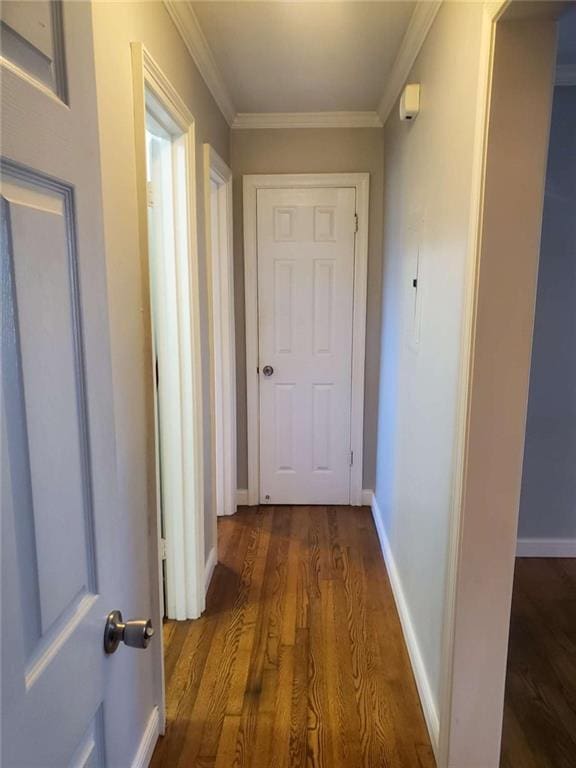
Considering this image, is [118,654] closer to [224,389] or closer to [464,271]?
[464,271]

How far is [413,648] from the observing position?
1.99m

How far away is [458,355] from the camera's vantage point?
4.60 ft

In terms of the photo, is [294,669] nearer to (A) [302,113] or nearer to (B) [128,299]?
(B) [128,299]

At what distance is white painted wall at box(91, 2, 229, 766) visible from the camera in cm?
123

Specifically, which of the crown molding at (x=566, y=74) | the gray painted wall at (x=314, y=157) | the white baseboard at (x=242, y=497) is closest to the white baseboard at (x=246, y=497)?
the white baseboard at (x=242, y=497)

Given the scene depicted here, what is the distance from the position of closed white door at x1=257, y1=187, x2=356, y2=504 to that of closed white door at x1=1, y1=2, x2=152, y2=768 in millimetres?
2510

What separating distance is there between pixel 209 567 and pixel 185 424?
0.91m

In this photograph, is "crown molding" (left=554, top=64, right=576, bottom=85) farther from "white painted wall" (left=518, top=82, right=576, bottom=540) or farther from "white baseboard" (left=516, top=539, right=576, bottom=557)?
"white baseboard" (left=516, top=539, right=576, bottom=557)

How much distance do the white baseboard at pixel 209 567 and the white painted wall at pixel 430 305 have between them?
3.06 ft

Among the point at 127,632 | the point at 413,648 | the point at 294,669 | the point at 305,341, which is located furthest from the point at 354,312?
the point at 127,632

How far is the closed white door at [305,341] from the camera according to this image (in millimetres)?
3166

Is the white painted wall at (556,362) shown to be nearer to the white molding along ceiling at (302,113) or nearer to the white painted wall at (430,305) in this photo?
the white molding along ceiling at (302,113)

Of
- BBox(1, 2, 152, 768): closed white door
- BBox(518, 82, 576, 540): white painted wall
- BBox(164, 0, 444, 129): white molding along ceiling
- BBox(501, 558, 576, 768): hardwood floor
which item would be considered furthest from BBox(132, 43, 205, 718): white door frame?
BBox(518, 82, 576, 540): white painted wall

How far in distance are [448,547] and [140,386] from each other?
3.34 ft
